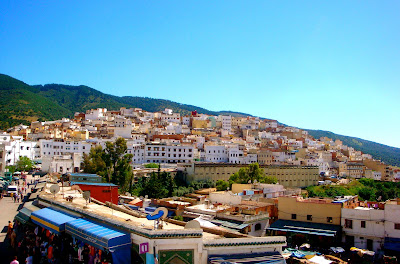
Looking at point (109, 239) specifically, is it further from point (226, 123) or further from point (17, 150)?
point (226, 123)

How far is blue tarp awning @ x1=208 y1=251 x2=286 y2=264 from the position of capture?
28.0 feet

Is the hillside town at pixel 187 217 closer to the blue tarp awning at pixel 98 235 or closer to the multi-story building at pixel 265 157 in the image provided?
the blue tarp awning at pixel 98 235

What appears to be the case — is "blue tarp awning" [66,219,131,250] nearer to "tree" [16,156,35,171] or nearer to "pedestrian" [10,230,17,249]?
"pedestrian" [10,230,17,249]

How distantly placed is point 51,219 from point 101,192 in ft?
23.7

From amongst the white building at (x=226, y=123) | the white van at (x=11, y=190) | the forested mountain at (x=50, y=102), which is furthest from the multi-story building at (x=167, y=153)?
the white building at (x=226, y=123)

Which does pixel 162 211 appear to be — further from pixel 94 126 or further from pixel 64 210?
pixel 94 126

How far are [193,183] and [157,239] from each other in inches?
1508

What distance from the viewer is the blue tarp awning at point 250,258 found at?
8.53 metres

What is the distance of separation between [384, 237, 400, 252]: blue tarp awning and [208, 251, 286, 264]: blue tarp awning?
13.9m

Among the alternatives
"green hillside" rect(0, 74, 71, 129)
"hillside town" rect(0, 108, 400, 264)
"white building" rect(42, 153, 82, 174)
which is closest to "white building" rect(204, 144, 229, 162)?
"hillside town" rect(0, 108, 400, 264)

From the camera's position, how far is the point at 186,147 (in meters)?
57.7

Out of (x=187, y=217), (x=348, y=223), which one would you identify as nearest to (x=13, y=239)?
(x=187, y=217)

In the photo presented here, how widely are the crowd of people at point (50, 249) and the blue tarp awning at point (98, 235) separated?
1.01 ft

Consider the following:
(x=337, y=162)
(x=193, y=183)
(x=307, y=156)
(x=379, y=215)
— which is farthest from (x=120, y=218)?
(x=337, y=162)
